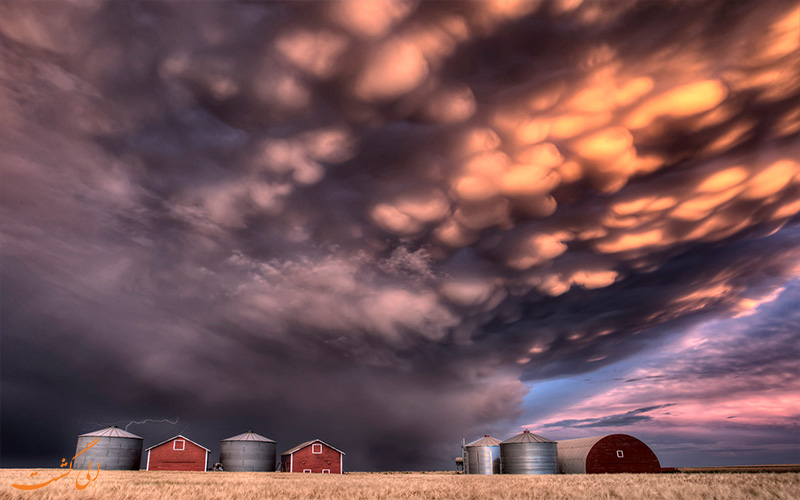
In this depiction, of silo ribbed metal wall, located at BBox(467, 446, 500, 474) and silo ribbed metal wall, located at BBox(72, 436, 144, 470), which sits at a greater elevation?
silo ribbed metal wall, located at BBox(72, 436, 144, 470)

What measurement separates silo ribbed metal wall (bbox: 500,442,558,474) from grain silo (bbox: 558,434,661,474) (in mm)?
3489

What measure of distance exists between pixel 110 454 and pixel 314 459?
32.0 meters

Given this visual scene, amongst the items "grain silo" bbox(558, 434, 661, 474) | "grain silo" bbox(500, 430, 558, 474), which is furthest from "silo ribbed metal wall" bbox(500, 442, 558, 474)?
"grain silo" bbox(558, 434, 661, 474)

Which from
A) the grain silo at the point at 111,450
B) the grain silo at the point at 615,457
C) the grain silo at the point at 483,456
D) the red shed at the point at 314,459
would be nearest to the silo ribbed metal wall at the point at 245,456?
the red shed at the point at 314,459

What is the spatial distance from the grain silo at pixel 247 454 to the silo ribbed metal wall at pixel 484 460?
3589 cm

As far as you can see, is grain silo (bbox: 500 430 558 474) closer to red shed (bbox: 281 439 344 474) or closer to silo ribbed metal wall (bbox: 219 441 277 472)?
red shed (bbox: 281 439 344 474)

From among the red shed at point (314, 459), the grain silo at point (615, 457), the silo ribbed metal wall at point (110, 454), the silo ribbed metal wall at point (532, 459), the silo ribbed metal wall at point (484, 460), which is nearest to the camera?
the grain silo at point (615, 457)

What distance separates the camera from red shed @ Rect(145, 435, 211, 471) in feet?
247

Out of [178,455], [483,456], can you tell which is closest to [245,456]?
[178,455]

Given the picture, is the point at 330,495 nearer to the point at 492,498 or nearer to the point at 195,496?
the point at 195,496

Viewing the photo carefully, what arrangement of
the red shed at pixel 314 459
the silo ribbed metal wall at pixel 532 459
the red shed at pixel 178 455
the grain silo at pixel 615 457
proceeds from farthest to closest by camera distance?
the red shed at pixel 314 459, the red shed at pixel 178 455, the silo ribbed metal wall at pixel 532 459, the grain silo at pixel 615 457

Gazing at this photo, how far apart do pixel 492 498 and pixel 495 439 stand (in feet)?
190

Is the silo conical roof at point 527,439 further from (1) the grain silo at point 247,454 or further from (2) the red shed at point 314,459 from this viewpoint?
(1) the grain silo at point 247,454

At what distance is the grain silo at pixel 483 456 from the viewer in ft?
236
